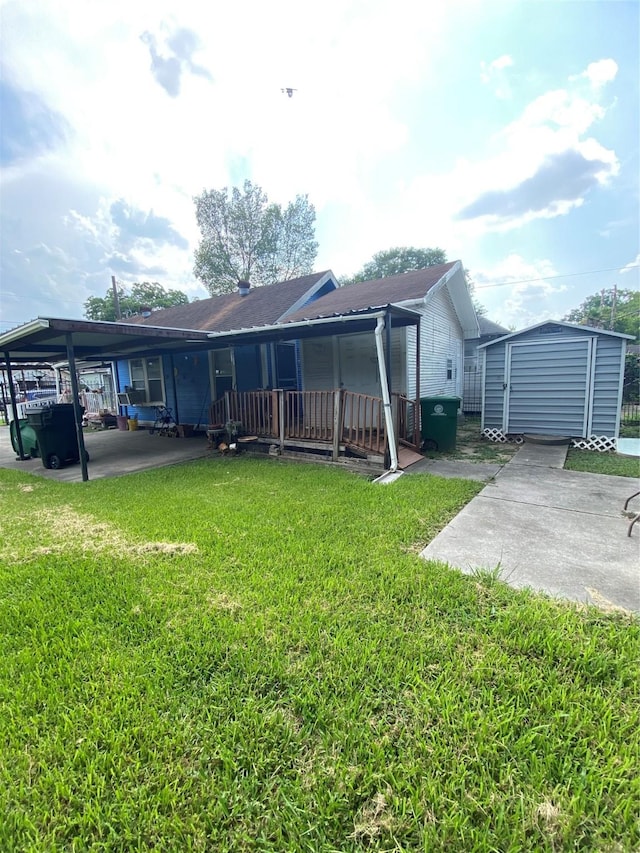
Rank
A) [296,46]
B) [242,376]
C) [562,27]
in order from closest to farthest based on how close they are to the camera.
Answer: [562,27] → [296,46] → [242,376]

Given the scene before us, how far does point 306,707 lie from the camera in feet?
6.04

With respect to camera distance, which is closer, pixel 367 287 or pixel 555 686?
pixel 555 686

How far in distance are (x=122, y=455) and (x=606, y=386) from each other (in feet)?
33.9

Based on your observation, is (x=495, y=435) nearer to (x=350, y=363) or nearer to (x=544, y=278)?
(x=350, y=363)

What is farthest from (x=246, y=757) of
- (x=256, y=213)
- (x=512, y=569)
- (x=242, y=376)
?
(x=256, y=213)

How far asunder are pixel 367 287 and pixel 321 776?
424 inches

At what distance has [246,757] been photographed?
63.5 inches

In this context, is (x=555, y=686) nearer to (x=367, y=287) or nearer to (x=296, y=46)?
(x=367, y=287)

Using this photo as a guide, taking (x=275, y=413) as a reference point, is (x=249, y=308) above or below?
above

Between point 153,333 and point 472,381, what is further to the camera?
point 472,381

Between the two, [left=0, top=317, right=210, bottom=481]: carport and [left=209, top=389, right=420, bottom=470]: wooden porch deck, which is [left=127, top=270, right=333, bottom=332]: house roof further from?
[left=209, top=389, right=420, bottom=470]: wooden porch deck

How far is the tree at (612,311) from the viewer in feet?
93.9

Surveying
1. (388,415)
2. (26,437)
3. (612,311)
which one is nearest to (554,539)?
(388,415)

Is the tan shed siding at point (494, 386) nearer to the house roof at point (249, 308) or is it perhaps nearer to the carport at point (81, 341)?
the house roof at point (249, 308)
